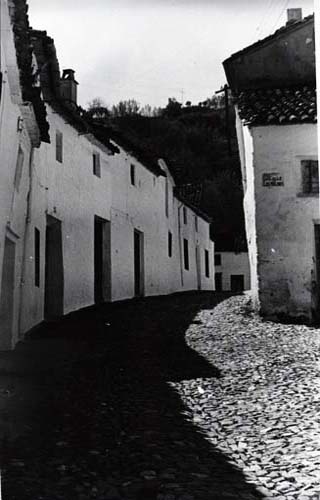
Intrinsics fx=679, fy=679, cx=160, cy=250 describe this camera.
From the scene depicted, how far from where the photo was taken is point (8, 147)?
6.55 meters

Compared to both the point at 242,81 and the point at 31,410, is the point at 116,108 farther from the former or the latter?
the point at 242,81

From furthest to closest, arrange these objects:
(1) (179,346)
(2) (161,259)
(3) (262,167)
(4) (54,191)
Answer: (2) (161,259)
(4) (54,191)
(3) (262,167)
(1) (179,346)

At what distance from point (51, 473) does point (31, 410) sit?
4.18ft

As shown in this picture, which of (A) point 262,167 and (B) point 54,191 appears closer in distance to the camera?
(A) point 262,167

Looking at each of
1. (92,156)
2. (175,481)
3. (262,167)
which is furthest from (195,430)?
(92,156)

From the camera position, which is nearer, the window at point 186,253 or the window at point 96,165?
the window at point 96,165

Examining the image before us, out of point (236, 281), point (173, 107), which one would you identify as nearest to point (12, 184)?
point (173, 107)

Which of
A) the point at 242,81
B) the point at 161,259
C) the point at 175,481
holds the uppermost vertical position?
the point at 242,81

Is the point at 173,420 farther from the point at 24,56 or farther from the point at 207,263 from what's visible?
the point at 207,263

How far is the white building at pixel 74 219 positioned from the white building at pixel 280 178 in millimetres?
2573

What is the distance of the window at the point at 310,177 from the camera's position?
710cm

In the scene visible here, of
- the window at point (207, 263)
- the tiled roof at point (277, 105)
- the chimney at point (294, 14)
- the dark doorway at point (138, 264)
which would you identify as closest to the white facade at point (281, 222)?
the tiled roof at point (277, 105)

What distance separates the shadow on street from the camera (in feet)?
11.3

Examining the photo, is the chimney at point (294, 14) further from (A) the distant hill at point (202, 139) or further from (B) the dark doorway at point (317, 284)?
(B) the dark doorway at point (317, 284)
